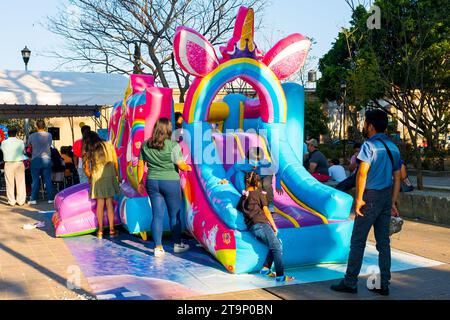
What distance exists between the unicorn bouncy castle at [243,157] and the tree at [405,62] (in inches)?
185

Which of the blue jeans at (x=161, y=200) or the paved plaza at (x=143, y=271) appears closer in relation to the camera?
the paved plaza at (x=143, y=271)

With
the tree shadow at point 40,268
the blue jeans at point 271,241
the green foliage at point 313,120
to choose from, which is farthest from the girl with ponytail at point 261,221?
the green foliage at point 313,120

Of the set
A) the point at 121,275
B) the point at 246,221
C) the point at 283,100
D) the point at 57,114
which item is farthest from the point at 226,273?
the point at 57,114

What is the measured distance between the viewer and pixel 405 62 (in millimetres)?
13312

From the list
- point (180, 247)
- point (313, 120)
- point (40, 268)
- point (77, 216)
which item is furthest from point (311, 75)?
point (40, 268)

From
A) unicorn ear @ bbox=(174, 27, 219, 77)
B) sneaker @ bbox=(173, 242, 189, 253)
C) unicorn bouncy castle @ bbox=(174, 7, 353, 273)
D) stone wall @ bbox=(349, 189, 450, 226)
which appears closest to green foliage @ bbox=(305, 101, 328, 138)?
stone wall @ bbox=(349, 189, 450, 226)

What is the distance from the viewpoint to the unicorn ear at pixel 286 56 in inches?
269

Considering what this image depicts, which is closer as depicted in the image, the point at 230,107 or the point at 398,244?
the point at 398,244

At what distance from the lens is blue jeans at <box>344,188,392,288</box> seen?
4.45 metres

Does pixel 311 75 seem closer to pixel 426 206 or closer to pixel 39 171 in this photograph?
pixel 39 171

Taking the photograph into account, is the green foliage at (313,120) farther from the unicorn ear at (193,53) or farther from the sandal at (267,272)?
the sandal at (267,272)

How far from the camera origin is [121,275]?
208 inches

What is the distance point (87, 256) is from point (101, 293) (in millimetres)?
1564

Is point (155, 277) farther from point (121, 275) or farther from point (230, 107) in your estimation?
point (230, 107)
